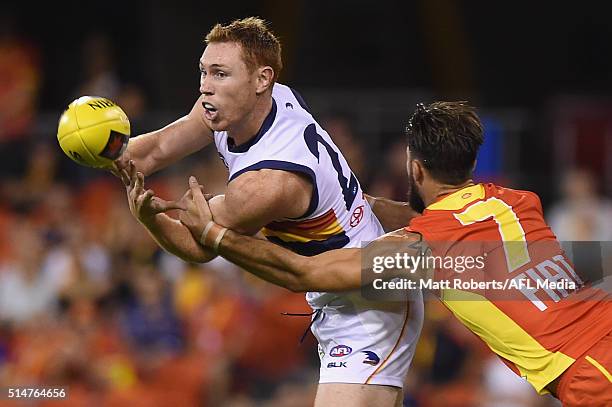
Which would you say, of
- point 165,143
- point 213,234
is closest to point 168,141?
point 165,143

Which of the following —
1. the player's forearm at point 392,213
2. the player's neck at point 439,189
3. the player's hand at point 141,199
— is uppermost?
the player's hand at point 141,199

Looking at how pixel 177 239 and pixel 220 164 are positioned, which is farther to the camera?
pixel 220 164

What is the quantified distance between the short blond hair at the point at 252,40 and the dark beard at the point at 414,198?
2.91 ft

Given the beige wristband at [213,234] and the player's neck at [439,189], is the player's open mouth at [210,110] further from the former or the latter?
the player's neck at [439,189]

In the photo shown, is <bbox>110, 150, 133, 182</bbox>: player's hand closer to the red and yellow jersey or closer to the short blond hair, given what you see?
the short blond hair

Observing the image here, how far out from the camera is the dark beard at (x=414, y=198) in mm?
5734

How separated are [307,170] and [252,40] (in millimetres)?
713

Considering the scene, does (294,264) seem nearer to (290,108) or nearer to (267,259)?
(267,259)

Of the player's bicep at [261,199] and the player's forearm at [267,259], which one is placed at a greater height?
the player's bicep at [261,199]

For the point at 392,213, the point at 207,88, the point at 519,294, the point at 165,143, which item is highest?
the point at 207,88

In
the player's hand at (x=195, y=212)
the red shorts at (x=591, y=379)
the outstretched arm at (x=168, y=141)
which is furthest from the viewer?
the outstretched arm at (x=168, y=141)

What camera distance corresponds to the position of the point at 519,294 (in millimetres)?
5246

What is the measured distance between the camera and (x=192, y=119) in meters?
5.98

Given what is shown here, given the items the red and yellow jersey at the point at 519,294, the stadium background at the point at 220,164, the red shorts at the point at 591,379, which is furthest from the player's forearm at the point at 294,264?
the stadium background at the point at 220,164
